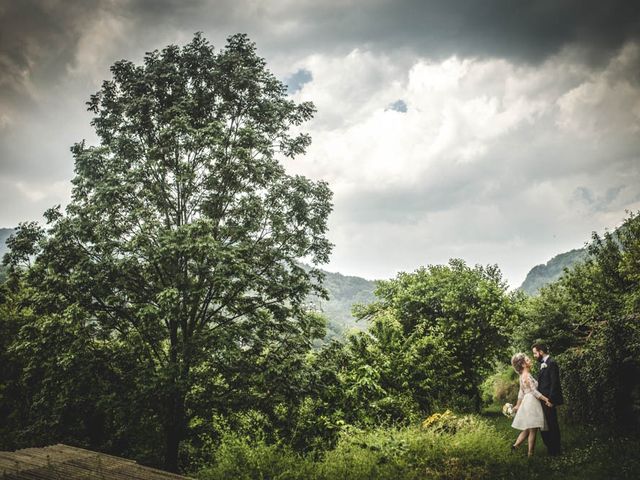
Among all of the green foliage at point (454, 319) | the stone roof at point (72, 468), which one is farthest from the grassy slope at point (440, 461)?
the green foliage at point (454, 319)

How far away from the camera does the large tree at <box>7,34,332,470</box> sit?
10.5 m

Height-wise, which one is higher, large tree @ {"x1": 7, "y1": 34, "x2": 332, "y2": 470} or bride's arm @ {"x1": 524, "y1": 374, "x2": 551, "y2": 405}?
large tree @ {"x1": 7, "y1": 34, "x2": 332, "y2": 470}

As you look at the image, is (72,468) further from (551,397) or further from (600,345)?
(600,345)

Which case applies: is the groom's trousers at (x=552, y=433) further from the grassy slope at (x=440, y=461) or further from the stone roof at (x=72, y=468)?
the stone roof at (x=72, y=468)

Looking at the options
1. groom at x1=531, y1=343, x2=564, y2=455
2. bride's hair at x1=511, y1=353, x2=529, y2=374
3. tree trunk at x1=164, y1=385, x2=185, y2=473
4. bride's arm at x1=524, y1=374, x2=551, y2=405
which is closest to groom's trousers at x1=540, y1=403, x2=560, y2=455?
groom at x1=531, y1=343, x2=564, y2=455

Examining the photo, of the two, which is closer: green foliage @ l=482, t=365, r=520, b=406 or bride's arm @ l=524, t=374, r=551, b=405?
bride's arm @ l=524, t=374, r=551, b=405

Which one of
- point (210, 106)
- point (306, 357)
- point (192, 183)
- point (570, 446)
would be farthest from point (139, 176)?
point (570, 446)

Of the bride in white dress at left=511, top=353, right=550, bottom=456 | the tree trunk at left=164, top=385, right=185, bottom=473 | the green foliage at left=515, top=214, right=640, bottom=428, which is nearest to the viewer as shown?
the bride in white dress at left=511, top=353, right=550, bottom=456

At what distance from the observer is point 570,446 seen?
8.88m

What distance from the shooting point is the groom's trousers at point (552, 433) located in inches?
319

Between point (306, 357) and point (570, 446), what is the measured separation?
25.3ft

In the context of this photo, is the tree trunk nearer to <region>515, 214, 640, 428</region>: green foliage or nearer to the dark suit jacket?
the dark suit jacket

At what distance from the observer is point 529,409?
8.31 meters

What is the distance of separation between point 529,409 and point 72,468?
9.55 metres
